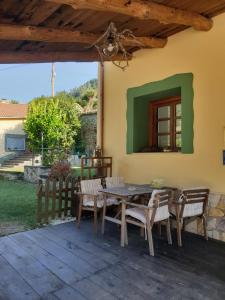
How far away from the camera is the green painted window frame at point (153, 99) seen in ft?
14.3

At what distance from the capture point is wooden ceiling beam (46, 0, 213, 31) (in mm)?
2940

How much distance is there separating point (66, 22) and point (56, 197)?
307 centimetres

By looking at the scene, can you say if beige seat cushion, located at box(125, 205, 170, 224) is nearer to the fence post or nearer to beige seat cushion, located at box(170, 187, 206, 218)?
beige seat cushion, located at box(170, 187, 206, 218)

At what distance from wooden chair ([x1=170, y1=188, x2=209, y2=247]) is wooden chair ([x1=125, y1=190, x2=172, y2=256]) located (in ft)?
0.52

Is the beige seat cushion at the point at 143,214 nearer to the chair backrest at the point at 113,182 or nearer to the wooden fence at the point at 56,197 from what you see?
the chair backrest at the point at 113,182

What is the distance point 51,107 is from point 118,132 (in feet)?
27.8

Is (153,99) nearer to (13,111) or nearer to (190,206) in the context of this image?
(190,206)

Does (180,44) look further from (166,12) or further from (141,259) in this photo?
(141,259)

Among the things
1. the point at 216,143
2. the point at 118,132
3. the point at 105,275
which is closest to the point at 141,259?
the point at 105,275

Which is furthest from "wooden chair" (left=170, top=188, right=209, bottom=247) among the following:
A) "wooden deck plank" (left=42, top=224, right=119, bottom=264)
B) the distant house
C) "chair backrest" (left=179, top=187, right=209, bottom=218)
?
the distant house

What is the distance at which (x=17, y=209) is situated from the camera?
6.01 metres

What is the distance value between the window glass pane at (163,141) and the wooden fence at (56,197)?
75.1 inches

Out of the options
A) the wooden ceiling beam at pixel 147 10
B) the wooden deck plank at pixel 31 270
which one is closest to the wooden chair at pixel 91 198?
the wooden deck plank at pixel 31 270

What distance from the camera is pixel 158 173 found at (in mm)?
4887
